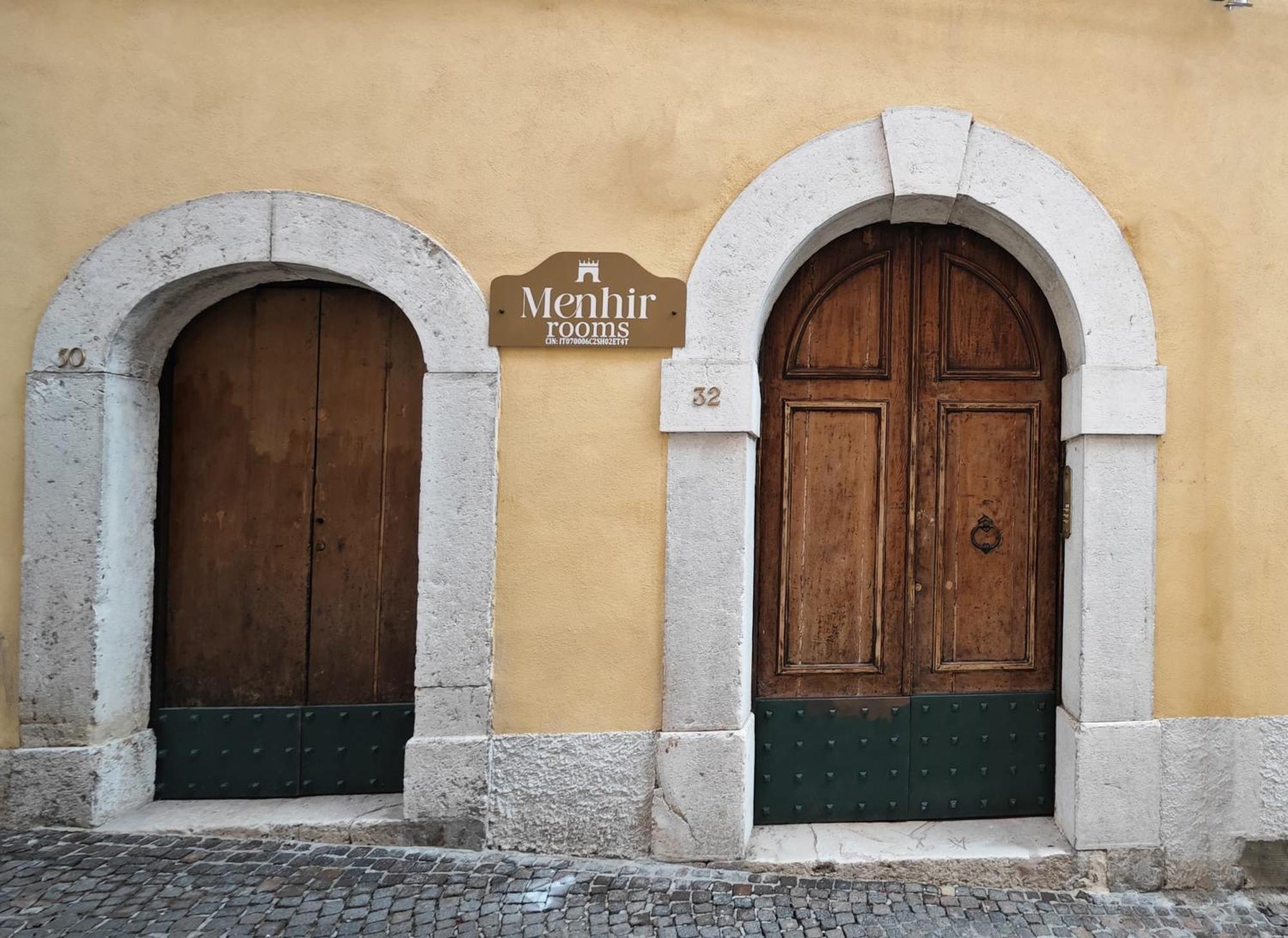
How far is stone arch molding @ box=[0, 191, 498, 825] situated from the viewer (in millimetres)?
2975

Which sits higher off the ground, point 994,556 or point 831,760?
point 994,556

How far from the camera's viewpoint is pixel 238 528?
3.33 metres

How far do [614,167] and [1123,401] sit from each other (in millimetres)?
2412

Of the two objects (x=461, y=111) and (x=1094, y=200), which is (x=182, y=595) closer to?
(x=461, y=111)

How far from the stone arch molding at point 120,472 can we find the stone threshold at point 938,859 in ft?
4.47

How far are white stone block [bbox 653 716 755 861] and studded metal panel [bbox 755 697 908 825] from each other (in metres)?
0.32

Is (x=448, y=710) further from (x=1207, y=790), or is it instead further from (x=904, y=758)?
(x=1207, y=790)

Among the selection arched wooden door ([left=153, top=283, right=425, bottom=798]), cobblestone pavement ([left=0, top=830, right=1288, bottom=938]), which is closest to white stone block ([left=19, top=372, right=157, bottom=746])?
arched wooden door ([left=153, top=283, right=425, bottom=798])

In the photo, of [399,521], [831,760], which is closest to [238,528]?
[399,521]

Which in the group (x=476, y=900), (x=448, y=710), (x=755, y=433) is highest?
(x=755, y=433)

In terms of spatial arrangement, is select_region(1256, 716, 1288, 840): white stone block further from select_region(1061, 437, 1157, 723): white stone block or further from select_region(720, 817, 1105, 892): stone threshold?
select_region(720, 817, 1105, 892): stone threshold

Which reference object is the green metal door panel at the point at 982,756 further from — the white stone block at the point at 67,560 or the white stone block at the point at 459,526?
the white stone block at the point at 67,560

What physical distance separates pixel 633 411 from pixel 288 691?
2.10 meters

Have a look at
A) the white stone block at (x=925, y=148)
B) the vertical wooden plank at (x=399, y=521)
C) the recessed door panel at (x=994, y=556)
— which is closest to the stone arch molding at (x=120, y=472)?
the vertical wooden plank at (x=399, y=521)
